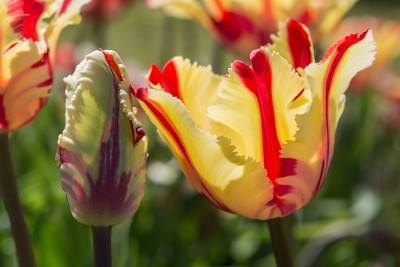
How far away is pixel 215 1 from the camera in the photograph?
3.51ft

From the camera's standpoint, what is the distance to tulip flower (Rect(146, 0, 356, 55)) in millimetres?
992

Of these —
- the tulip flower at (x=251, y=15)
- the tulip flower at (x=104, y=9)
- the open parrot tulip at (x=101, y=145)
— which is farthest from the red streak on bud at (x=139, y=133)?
the tulip flower at (x=104, y=9)

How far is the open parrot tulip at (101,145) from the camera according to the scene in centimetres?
50

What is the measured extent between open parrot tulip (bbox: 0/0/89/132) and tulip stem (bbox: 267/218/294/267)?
17 cm

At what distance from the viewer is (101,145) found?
51 cm

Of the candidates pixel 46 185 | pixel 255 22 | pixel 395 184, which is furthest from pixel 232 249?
pixel 395 184

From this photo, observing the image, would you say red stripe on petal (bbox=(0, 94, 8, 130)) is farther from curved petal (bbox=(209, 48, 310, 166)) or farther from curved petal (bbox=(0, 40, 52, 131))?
curved petal (bbox=(209, 48, 310, 166))

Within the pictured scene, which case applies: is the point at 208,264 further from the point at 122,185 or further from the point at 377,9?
the point at 377,9

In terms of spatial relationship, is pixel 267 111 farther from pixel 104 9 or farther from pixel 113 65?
pixel 104 9

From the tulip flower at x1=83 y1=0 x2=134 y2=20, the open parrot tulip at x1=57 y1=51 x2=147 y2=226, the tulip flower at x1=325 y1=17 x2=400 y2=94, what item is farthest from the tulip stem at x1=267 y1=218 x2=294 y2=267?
the tulip flower at x1=83 y1=0 x2=134 y2=20

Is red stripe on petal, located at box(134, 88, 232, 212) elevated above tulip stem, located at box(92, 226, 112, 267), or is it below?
above

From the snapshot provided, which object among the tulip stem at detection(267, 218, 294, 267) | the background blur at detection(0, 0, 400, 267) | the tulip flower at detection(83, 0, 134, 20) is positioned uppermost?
the tulip stem at detection(267, 218, 294, 267)

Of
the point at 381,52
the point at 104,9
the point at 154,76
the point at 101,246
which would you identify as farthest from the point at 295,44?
the point at 104,9

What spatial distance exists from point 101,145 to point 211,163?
86mm
